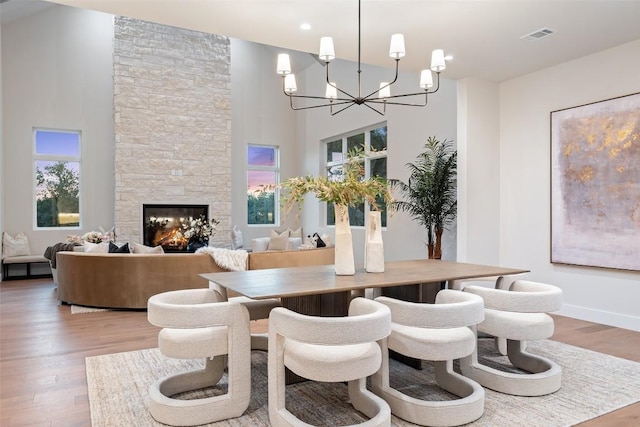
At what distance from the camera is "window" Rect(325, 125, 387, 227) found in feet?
26.3

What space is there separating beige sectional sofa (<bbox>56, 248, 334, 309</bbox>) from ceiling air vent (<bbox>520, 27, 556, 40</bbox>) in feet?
11.6

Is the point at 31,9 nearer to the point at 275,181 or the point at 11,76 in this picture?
the point at 11,76

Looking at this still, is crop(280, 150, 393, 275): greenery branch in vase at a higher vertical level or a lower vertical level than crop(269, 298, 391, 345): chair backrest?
higher

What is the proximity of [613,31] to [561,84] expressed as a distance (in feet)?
3.08

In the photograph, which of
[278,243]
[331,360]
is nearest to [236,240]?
[278,243]

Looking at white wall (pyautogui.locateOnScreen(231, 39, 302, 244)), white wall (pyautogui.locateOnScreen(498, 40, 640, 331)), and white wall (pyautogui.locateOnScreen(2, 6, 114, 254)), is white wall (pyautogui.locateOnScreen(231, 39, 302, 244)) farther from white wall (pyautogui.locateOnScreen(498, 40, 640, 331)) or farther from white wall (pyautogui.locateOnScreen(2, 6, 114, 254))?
white wall (pyautogui.locateOnScreen(498, 40, 640, 331))

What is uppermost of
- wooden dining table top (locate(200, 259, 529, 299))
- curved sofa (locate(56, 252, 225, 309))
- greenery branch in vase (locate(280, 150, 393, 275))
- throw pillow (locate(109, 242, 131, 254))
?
greenery branch in vase (locate(280, 150, 393, 275))

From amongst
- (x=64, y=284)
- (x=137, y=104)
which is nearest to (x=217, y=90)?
(x=137, y=104)

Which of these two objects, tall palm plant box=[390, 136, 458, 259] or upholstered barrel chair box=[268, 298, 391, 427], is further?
tall palm plant box=[390, 136, 458, 259]

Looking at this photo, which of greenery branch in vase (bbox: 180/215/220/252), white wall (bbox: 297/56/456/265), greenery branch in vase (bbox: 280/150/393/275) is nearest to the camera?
greenery branch in vase (bbox: 280/150/393/275)

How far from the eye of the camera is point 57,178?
27.7 feet

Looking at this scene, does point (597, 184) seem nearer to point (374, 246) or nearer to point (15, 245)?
point (374, 246)

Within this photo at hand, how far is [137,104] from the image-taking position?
8.44 m

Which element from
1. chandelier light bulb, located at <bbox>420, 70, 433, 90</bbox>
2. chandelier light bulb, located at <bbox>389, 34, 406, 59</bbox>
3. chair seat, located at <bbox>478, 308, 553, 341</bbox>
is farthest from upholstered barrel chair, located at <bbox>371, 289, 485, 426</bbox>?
chandelier light bulb, located at <bbox>420, 70, 433, 90</bbox>
